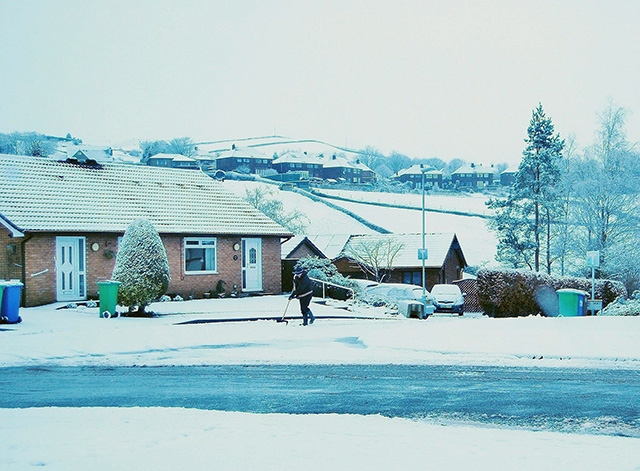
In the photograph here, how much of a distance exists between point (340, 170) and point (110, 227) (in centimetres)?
12829

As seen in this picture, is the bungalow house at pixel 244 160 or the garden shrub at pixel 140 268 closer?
the garden shrub at pixel 140 268

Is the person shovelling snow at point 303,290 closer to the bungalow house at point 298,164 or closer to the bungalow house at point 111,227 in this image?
the bungalow house at point 111,227

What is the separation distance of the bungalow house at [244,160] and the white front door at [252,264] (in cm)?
11862

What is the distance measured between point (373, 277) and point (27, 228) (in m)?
36.8

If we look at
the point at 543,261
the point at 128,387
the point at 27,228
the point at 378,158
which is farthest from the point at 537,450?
the point at 378,158

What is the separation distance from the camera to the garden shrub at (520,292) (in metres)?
29.5

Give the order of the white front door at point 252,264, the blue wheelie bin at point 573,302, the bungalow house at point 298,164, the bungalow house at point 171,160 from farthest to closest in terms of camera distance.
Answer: the bungalow house at point 298,164 < the bungalow house at point 171,160 < the white front door at point 252,264 < the blue wheelie bin at point 573,302

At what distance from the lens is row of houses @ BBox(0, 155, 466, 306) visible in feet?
83.6

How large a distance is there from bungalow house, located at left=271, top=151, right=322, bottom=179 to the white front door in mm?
123987

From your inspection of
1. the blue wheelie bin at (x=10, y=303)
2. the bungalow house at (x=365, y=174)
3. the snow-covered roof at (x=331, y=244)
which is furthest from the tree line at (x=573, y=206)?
the bungalow house at (x=365, y=174)

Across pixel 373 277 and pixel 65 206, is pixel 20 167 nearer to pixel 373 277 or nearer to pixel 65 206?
pixel 65 206

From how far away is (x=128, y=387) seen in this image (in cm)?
1088

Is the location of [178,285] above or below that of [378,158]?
below

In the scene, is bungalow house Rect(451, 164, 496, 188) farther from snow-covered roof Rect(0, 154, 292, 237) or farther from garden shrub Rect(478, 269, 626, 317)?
garden shrub Rect(478, 269, 626, 317)
